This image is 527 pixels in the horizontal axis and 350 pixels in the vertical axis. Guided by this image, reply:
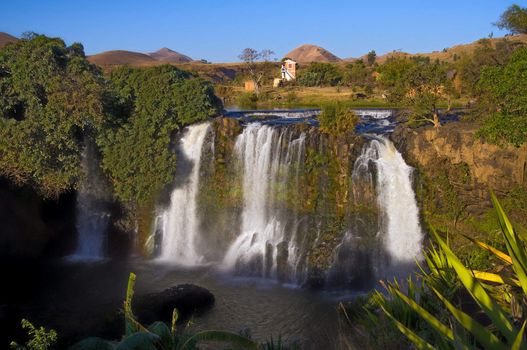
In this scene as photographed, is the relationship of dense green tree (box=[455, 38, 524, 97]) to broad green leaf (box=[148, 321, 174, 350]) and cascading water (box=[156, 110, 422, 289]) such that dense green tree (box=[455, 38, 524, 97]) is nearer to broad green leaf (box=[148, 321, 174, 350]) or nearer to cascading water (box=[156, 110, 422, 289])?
cascading water (box=[156, 110, 422, 289])

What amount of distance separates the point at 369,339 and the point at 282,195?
11.7 metres

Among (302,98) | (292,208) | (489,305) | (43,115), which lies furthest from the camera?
(302,98)

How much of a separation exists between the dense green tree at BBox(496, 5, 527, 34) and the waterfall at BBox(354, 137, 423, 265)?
9.83 metres

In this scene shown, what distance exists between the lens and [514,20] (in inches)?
872

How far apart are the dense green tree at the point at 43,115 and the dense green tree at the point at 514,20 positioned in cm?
1734

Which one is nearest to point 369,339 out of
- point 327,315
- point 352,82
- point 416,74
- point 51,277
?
point 327,315

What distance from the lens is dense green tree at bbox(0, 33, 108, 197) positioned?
58.0 ft

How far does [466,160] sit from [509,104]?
7.11 feet

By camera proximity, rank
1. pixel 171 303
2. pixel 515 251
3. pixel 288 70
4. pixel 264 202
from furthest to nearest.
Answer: pixel 288 70
pixel 264 202
pixel 171 303
pixel 515 251

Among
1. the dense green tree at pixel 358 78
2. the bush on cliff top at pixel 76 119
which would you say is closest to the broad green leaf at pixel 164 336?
the bush on cliff top at pixel 76 119

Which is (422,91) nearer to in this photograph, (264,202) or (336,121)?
(336,121)

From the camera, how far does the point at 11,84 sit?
18.6 meters

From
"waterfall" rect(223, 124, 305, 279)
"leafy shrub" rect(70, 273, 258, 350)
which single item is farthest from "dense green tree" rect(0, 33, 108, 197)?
"leafy shrub" rect(70, 273, 258, 350)

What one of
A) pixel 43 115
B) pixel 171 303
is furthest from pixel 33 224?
pixel 171 303
